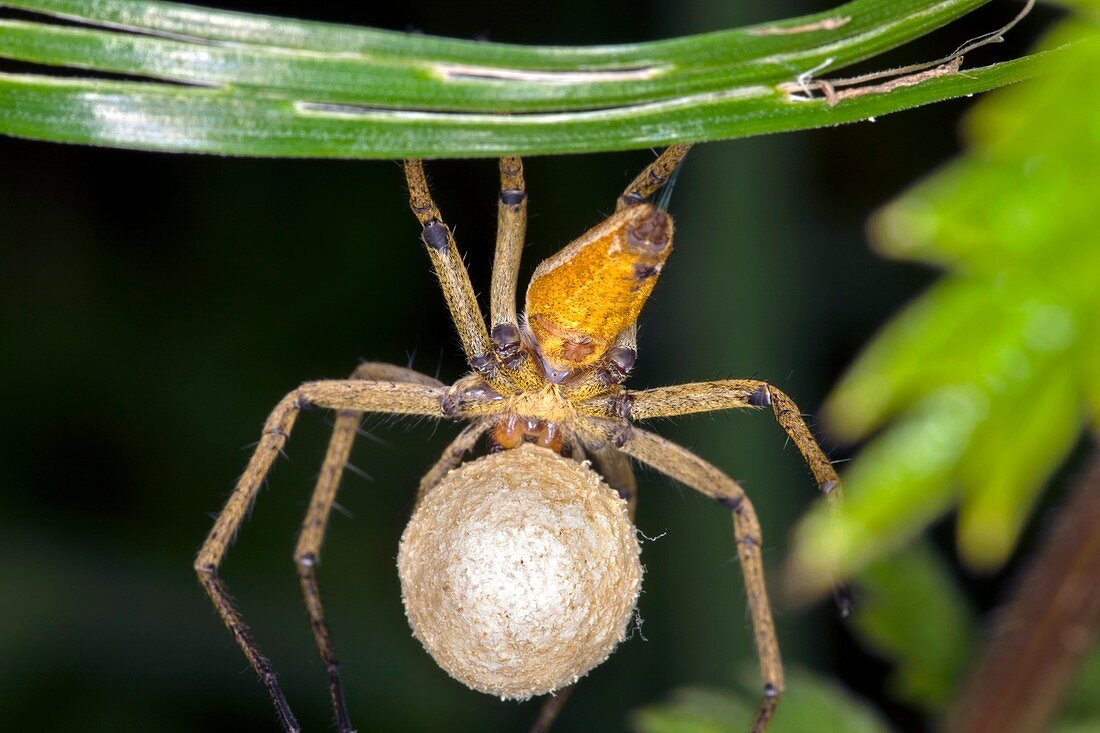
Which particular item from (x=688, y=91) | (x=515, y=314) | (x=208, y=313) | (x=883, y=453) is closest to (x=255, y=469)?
(x=515, y=314)

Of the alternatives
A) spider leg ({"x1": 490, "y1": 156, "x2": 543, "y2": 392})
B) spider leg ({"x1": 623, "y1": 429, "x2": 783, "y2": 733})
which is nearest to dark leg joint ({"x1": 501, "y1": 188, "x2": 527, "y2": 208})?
spider leg ({"x1": 490, "y1": 156, "x2": 543, "y2": 392})

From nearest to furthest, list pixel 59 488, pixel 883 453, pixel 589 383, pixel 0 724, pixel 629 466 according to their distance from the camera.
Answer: pixel 883 453, pixel 589 383, pixel 629 466, pixel 0 724, pixel 59 488

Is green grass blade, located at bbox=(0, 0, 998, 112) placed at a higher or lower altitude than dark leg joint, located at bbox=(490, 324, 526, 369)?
lower

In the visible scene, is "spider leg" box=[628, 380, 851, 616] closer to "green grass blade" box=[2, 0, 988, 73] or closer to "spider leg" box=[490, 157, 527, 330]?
"spider leg" box=[490, 157, 527, 330]

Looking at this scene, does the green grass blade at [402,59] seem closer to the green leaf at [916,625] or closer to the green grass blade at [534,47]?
the green grass blade at [534,47]

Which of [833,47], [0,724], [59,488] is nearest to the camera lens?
[833,47]

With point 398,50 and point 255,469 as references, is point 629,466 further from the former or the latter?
point 398,50

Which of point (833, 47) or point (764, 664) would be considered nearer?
point (833, 47)
